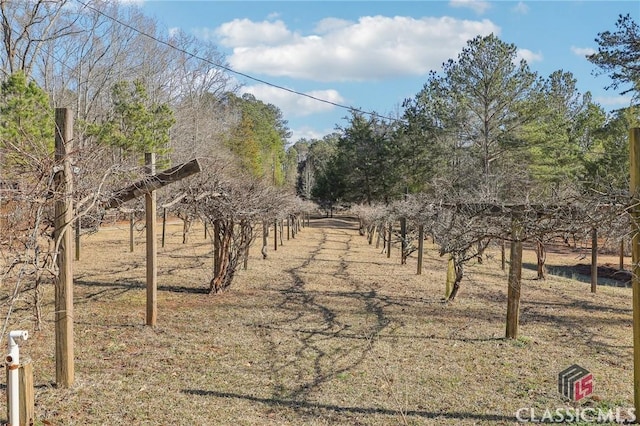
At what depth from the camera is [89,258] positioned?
44.9 ft

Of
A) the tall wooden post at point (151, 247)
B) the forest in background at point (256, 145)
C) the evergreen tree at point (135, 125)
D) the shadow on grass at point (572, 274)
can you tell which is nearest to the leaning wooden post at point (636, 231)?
the forest in background at point (256, 145)

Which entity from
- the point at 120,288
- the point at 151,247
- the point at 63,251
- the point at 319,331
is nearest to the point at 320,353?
the point at 319,331

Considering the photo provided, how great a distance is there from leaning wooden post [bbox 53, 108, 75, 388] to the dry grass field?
0.24m

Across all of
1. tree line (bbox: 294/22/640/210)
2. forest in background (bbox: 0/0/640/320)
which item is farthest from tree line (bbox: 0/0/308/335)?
tree line (bbox: 294/22/640/210)

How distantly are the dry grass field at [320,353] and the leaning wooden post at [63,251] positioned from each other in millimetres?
239

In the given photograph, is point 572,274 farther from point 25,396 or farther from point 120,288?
point 25,396

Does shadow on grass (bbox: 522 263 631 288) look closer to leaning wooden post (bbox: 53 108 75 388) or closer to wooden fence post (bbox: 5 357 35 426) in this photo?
leaning wooden post (bbox: 53 108 75 388)

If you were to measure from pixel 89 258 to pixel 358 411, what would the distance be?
461 inches

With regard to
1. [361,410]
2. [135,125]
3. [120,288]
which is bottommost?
Answer: [361,410]

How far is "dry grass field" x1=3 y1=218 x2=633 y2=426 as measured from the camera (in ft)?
13.4

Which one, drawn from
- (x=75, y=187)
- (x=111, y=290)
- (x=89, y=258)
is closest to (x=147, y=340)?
(x=75, y=187)

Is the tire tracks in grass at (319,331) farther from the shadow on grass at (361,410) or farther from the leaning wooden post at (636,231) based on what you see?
the leaning wooden post at (636,231)

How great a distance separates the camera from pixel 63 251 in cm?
424

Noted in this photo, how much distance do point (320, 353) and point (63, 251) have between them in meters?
2.89
